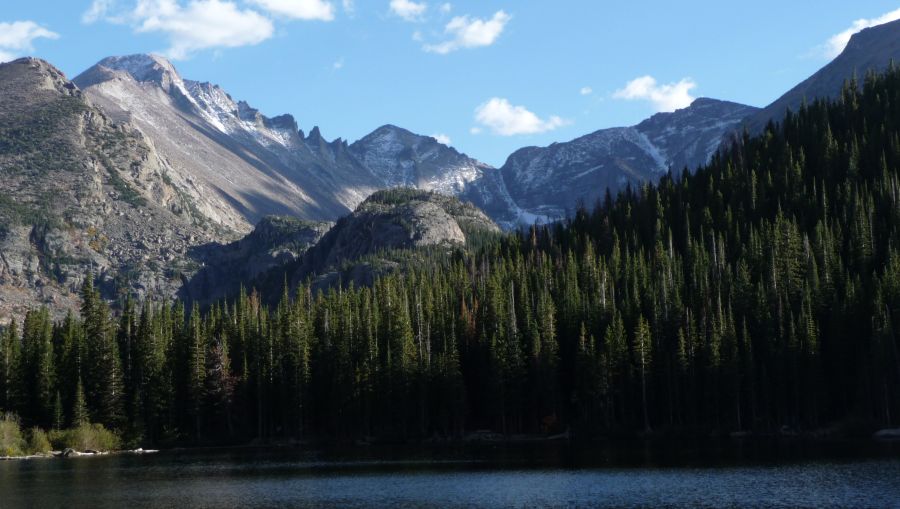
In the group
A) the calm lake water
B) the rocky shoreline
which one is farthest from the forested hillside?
the calm lake water

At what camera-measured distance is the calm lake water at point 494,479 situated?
259 feet

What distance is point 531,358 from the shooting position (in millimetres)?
146500

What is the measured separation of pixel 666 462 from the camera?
4060 inches

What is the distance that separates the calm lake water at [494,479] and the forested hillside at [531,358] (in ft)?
55.9

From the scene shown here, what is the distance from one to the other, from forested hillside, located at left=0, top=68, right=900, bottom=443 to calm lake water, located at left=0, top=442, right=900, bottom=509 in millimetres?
17039

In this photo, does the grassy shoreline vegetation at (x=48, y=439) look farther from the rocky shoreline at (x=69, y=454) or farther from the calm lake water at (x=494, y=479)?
the calm lake water at (x=494, y=479)

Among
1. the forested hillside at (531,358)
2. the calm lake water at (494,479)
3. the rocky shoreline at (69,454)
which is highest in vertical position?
the forested hillside at (531,358)

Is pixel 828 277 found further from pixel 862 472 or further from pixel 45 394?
pixel 45 394

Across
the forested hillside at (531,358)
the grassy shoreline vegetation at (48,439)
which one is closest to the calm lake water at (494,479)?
the grassy shoreline vegetation at (48,439)

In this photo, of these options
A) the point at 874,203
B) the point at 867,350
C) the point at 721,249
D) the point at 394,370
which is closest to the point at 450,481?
the point at 394,370

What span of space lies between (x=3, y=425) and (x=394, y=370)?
170ft

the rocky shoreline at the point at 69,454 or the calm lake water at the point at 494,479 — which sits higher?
the rocky shoreline at the point at 69,454

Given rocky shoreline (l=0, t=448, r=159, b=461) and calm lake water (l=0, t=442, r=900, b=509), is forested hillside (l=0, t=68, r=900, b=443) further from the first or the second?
calm lake water (l=0, t=442, r=900, b=509)

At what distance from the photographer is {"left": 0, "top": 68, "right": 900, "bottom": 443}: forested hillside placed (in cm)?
13538
